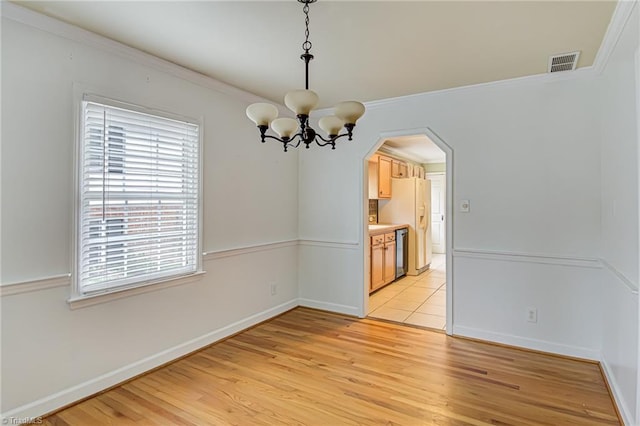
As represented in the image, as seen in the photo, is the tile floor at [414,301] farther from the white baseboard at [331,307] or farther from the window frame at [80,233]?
the window frame at [80,233]

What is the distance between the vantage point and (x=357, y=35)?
2.39m

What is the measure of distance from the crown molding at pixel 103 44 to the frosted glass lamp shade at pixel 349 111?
1711mm

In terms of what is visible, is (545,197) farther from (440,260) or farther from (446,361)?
(440,260)

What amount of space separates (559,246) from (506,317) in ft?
2.67

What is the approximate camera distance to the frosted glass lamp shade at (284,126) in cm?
220

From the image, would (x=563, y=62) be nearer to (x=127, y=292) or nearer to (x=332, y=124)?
(x=332, y=124)

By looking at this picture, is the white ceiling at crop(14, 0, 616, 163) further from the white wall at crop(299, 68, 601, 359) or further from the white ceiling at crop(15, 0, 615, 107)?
the white wall at crop(299, 68, 601, 359)

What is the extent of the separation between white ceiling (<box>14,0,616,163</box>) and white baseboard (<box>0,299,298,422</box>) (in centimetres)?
243

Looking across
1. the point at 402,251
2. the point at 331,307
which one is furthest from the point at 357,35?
the point at 402,251

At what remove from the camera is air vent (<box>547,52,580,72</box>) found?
8.83ft

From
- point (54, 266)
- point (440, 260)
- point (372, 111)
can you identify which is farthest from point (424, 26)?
point (440, 260)

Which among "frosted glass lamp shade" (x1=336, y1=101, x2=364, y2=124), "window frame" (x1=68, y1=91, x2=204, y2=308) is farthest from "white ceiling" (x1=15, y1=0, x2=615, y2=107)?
"frosted glass lamp shade" (x1=336, y1=101, x2=364, y2=124)

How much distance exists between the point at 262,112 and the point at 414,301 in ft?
12.0

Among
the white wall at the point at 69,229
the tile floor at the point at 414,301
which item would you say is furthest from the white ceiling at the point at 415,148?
the white wall at the point at 69,229
